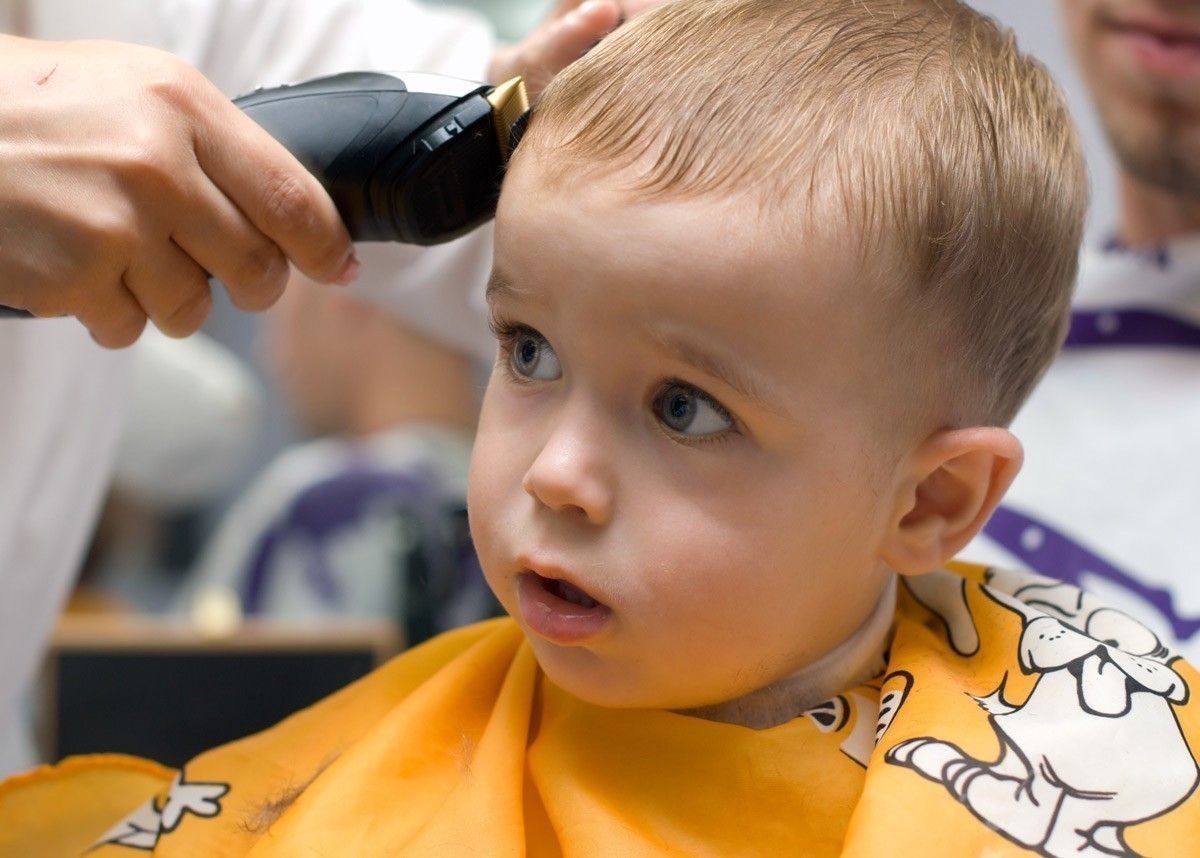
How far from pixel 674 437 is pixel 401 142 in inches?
11.3

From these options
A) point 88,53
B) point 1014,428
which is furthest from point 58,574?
point 1014,428

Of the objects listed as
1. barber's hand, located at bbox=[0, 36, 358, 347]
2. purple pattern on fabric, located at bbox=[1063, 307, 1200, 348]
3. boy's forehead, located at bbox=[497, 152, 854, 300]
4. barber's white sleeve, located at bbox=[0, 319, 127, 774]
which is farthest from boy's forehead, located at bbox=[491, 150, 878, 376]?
purple pattern on fabric, located at bbox=[1063, 307, 1200, 348]

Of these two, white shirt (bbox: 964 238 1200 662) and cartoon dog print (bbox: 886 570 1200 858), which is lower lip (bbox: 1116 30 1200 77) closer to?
white shirt (bbox: 964 238 1200 662)

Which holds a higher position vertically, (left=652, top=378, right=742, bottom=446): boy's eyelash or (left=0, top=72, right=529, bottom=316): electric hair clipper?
(left=0, top=72, right=529, bottom=316): electric hair clipper

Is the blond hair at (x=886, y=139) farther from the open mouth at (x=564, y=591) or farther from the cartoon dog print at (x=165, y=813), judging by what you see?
the cartoon dog print at (x=165, y=813)

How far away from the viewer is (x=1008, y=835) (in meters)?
0.74

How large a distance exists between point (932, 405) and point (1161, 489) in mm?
665

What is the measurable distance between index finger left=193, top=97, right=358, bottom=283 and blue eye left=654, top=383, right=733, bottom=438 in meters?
0.28

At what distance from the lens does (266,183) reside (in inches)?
33.9

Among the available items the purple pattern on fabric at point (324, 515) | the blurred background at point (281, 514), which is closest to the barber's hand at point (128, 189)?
the blurred background at point (281, 514)

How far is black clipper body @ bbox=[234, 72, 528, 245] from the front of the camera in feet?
2.91

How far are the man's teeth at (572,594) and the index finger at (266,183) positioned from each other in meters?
0.29

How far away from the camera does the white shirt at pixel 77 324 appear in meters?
1.26

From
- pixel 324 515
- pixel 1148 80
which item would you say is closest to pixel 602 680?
pixel 1148 80
